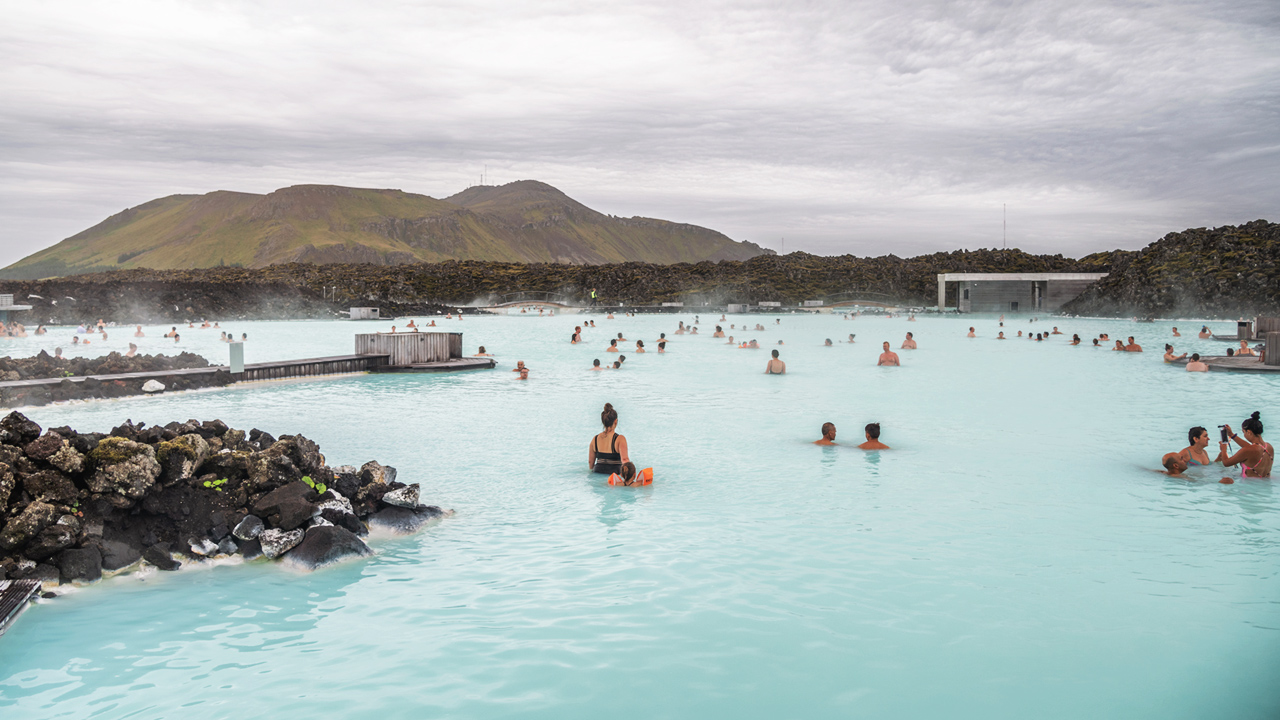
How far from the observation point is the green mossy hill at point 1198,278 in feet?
172

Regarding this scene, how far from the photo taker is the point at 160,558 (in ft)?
21.4

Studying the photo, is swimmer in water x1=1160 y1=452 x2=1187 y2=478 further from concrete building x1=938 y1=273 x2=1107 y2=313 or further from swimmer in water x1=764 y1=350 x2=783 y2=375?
concrete building x1=938 y1=273 x2=1107 y2=313

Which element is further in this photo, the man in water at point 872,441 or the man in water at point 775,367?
the man in water at point 775,367

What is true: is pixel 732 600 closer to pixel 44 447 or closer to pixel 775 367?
pixel 44 447

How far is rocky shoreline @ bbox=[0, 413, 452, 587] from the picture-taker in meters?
6.21

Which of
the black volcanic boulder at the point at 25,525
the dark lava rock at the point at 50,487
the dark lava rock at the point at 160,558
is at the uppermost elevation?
the dark lava rock at the point at 50,487

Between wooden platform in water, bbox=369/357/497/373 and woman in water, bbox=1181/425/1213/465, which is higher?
wooden platform in water, bbox=369/357/497/373

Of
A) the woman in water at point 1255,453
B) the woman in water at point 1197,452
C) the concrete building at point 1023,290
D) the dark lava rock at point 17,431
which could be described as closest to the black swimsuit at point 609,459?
the dark lava rock at point 17,431

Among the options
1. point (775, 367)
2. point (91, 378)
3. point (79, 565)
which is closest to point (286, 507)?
point (79, 565)

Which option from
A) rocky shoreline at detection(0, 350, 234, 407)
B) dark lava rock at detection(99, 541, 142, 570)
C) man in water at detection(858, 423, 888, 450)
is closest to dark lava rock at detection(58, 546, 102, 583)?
dark lava rock at detection(99, 541, 142, 570)

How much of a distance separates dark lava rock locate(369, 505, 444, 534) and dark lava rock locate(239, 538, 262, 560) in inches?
41.5

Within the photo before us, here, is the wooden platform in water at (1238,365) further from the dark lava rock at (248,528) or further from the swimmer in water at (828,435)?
the dark lava rock at (248,528)

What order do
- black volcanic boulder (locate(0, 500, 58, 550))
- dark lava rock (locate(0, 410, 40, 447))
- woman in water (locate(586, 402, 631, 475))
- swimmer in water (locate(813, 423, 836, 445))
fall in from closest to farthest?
black volcanic boulder (locate(0, 500, 58, 550)) < dark lava rock (locate(0, 410, 40, 447)) < woman in water (locate(586, 402, 631, 475)) < swimmer in water (locate(813, 423, 836, 445))

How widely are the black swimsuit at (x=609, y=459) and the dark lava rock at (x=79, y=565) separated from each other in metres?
5.30
